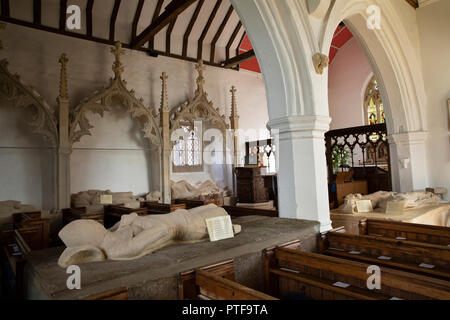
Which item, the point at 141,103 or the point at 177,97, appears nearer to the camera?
the point at 141,103

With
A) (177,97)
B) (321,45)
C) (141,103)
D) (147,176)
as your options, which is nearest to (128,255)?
(321,45)

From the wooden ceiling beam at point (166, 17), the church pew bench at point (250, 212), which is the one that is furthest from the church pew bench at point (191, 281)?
the wooden ceiling beam at point (166, 17)

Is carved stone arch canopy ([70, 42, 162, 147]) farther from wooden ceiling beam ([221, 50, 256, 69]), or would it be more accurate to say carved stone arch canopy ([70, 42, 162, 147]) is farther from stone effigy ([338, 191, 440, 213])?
stone effigy ([338, 191, 440, 213])

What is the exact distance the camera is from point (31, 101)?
568cm

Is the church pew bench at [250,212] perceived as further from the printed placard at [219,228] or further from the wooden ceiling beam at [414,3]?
the wooden ceiling beam at [414,3]

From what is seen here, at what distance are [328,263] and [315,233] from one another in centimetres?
87

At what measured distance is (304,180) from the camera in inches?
111

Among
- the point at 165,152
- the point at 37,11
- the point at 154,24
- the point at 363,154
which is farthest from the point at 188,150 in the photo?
the point at 37,11

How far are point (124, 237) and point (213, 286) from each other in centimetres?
64

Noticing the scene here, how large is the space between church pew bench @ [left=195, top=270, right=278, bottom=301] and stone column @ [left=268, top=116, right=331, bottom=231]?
1.52 meters

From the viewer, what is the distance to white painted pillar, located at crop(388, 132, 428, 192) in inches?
217

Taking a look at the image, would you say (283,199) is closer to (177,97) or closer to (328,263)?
(328,263)

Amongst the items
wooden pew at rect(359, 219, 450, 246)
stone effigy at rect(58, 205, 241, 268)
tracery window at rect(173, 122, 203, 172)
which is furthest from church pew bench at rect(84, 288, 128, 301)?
tracery window at rect(173, 122, 203, 172)

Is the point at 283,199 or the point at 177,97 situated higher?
the point at 177,97
